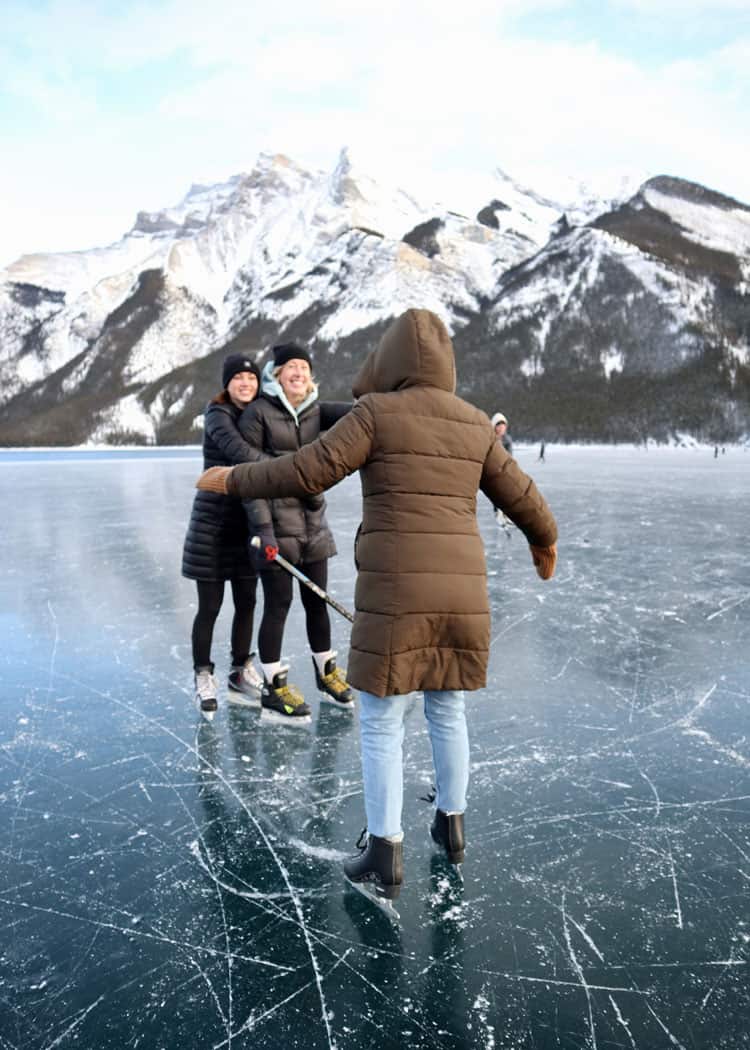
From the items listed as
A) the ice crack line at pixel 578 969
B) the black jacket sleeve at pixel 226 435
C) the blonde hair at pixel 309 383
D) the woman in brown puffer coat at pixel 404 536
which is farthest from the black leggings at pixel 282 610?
the ice crack line at pixel 578 969

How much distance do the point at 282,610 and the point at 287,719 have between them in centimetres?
58

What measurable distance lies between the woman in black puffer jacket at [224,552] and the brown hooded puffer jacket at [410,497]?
1.53 meters

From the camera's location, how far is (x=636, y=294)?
125875 mm

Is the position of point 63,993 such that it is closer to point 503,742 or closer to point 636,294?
point 503,742

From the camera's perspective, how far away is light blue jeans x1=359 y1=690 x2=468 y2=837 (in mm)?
2377

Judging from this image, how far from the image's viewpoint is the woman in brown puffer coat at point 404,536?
228 centimetres

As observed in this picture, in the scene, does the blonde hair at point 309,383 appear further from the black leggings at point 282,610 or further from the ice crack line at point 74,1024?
the ice crack line at point 74,1024

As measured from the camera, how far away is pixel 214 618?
4.25 metres

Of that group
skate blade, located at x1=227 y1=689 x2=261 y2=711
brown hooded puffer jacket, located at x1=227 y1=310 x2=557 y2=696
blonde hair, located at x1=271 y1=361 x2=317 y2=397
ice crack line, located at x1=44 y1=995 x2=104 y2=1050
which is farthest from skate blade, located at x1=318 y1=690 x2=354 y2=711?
ice crack line, located at x1=44 y1=995 x2=104 y2=1050

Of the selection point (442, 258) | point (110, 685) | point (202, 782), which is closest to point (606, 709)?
point (202, 782)

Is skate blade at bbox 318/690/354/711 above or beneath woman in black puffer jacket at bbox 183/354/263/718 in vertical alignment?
beneath

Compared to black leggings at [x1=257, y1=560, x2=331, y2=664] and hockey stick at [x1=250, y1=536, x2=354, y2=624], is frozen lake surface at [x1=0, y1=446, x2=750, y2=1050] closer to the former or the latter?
black leggings at [x1=257, y1=560, x2=331, y2=664]

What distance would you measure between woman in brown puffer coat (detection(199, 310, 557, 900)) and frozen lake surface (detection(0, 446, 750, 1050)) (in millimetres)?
376

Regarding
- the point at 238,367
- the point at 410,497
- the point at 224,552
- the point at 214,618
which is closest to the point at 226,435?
the point at 238,367
